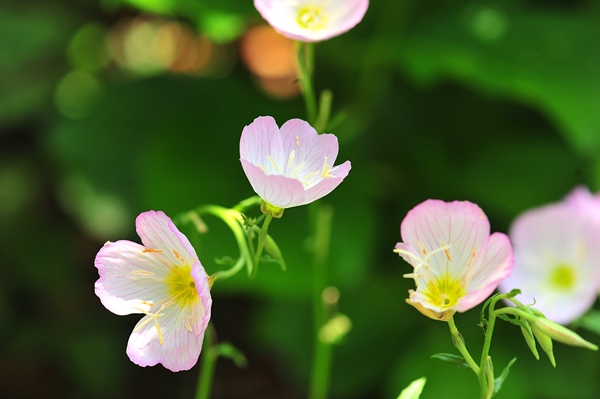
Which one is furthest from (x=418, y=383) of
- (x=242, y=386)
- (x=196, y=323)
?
(x=242, y=386)

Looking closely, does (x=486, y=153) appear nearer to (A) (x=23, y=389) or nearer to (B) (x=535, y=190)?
(B) (x=535, y=190)

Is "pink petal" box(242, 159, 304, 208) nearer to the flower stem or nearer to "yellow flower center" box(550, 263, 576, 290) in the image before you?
the flower stem

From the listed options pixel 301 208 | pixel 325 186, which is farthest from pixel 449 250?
pixel 301 208

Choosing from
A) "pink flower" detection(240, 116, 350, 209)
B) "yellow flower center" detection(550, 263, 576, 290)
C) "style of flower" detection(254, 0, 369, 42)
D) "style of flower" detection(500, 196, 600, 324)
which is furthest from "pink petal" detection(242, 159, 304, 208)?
"yellow flower center" detection(550, 263, 576, 290)

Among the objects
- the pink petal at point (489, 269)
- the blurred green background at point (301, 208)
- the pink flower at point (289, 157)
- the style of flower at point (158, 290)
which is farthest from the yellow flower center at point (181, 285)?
the blurred green background at point (301, 208)

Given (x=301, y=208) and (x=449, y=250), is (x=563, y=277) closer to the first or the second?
(x=301, y=208)

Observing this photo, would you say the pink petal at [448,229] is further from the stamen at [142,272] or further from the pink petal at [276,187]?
the stamen at [142,272]
